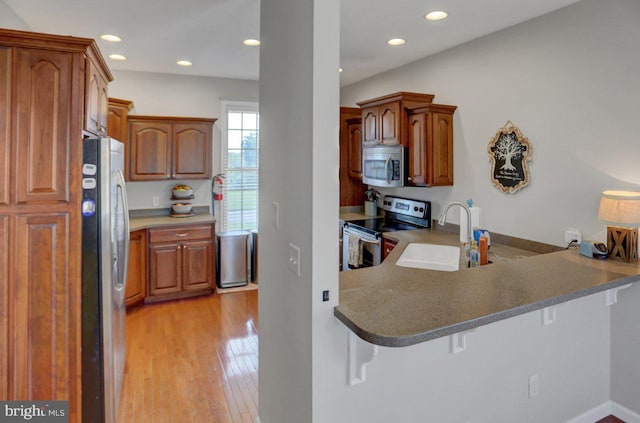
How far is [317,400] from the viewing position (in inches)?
57.9

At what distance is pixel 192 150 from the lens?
4676mm

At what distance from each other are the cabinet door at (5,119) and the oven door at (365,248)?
9.17 feet

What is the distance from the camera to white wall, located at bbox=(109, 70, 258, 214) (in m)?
4.65

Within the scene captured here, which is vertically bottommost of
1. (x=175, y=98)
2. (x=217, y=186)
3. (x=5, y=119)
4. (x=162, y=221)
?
(x=162, y=221)

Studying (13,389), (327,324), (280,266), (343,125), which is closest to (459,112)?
(343,125)

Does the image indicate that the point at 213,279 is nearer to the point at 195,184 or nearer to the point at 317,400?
the point at 195,184

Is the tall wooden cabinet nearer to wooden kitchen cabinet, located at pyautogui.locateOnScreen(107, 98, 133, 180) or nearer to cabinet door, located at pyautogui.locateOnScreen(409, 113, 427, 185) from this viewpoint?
wooden kitchen cabinet, located at pyautogui.locateOnScreen(107, 98, 133, 180)

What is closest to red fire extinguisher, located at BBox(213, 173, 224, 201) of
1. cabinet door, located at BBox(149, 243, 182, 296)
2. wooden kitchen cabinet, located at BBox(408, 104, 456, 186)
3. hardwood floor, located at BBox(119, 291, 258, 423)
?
cabinet door, located at BBox(149, 243, 182, 296)

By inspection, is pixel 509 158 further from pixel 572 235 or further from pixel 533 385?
pixel 533 385

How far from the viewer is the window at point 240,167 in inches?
204

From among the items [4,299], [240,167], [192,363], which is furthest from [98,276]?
[240,167]

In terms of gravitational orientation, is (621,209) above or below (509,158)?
below

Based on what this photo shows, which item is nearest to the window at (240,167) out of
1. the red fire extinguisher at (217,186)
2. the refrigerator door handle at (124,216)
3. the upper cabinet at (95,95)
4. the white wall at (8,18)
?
the red fire extinguisher at (217,186)

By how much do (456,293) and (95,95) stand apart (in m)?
2.37
